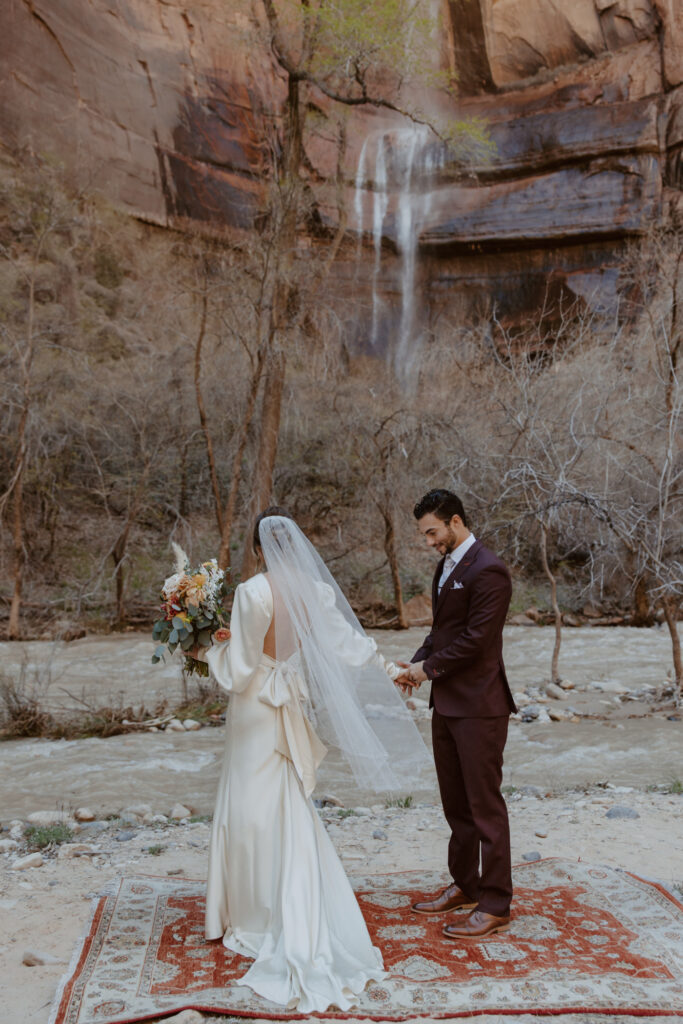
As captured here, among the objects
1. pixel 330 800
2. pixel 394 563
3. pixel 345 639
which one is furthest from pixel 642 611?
pixel 345 639

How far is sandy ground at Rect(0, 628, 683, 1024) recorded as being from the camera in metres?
4.36

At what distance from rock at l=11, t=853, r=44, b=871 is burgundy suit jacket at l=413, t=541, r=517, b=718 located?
9.22ft

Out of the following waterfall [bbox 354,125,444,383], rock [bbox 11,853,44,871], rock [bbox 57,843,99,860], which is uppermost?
waterfall [bbox 354,125,444,383]

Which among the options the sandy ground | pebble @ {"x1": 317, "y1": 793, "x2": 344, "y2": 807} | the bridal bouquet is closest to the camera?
the bridal bouquet

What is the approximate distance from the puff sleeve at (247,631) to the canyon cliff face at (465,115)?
21.6 m

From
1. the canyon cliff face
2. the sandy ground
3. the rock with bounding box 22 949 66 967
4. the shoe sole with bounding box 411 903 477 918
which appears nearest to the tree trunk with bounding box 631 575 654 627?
the sandy ground

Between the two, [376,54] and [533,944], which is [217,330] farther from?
[533,944]

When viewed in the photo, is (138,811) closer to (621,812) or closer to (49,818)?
(49,818)

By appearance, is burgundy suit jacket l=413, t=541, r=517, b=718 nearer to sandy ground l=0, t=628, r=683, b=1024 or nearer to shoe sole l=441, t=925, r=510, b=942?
shoe sole l=441, t=925, r=510, b=942

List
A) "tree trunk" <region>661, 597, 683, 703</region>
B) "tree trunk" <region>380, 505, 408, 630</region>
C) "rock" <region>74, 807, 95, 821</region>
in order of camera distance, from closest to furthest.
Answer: "rock" <region>74, 807, 95, 821</region> → "tree trunk" <region>661, 597, 683, 703</region> → "tree trunk" <region>380, 505, 408, 630</region>

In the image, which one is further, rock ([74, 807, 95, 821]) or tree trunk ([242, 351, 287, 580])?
tree trunk ([242, 351, 287, 580])

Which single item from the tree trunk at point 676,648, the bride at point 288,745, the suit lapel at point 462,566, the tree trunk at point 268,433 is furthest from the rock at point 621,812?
the tree trunk at point 268,433

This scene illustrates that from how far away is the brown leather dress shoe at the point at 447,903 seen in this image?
4.07 metres

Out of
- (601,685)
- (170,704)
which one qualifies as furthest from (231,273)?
(601,685)
